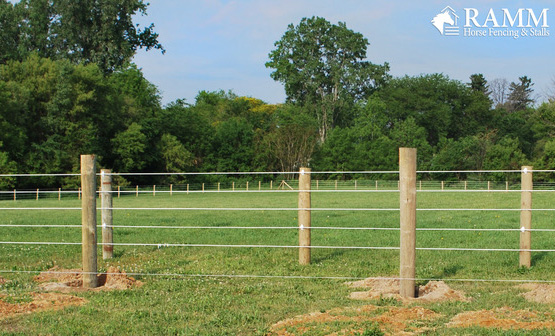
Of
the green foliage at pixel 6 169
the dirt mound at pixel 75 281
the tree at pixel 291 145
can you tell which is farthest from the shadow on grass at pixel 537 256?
the tree at pixel 291 145

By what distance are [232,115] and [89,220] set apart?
7126 centimetres

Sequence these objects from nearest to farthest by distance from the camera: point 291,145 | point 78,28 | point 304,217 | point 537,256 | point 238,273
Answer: point 238,273, point 304,217, point 537,256, point 78,28, point 291,145

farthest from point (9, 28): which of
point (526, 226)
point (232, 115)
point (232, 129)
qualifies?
point (526, 226)

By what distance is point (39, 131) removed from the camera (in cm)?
4916

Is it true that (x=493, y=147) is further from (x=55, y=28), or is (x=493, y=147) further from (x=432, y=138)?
(x=55, y=28)

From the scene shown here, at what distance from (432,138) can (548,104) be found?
18.6 meters

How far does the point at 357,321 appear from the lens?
5.85m

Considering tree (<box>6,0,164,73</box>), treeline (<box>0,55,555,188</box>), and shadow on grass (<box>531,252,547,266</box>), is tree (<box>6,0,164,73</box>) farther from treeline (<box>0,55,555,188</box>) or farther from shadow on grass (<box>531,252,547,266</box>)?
shadow on grass (<box>531,252,547,266</box>)

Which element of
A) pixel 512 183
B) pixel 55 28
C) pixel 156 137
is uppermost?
pixel 55 28

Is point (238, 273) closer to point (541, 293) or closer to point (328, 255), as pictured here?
point (328, 255)

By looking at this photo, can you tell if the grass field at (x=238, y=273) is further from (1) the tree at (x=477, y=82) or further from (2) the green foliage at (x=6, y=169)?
(1) the tree at (x=477, y=82)

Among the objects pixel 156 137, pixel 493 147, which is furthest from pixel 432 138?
pixel 156 137

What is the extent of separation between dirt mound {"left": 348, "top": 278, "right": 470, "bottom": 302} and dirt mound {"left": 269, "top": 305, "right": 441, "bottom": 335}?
21.7 inches

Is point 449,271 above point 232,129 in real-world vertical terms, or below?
below
